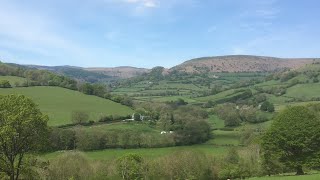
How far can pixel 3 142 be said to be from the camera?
112 feet

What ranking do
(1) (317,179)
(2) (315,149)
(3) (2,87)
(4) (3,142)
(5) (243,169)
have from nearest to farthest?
1. (4) (3,142)
2. (1) (317,179)
3. (2) (315,149)
4. (5) (243,169)
5. (3) (2,87)

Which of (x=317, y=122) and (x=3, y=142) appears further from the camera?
(x=317, y=122)

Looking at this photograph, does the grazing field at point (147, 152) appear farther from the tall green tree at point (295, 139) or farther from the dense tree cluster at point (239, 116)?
the tall green tree at point (295, 139)

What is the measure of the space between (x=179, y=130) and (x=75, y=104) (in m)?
48.1

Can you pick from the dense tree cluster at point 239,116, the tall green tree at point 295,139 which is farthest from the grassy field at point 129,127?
the tall green tree at point 295,139

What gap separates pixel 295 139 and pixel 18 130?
38.1m

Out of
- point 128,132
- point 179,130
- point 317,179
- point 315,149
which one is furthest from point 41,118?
point 179,130

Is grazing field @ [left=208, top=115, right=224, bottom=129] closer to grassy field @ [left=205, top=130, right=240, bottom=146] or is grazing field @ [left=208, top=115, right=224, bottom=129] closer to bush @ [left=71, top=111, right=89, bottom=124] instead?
grassy field @ [left=205, top=130, right=240, bottom=146]

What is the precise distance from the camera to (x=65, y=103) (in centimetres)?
15650

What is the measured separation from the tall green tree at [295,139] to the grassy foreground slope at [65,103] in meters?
90.4

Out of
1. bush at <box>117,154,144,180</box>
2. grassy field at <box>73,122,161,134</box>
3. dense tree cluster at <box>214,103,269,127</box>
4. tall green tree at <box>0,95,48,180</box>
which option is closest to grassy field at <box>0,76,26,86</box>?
grassy field at <box>73,122,161,134</box>

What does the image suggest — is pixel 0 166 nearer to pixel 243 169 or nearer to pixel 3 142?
pixel 3 142

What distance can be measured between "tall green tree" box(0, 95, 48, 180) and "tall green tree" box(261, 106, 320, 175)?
3455 cm

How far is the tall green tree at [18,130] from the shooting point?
3419 cm
